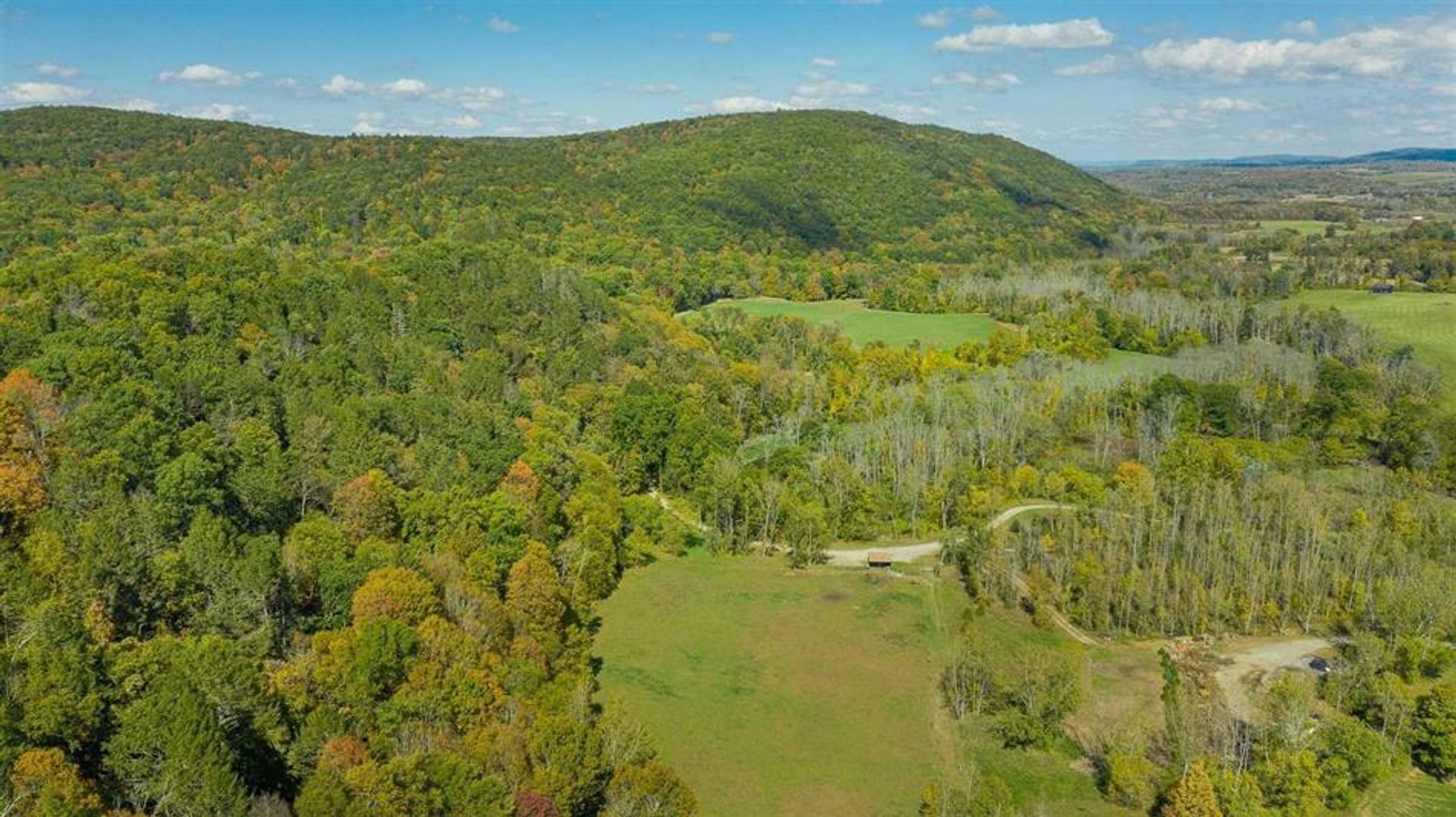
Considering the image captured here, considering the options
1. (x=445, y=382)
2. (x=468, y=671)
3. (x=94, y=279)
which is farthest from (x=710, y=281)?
(x=468, y=671)

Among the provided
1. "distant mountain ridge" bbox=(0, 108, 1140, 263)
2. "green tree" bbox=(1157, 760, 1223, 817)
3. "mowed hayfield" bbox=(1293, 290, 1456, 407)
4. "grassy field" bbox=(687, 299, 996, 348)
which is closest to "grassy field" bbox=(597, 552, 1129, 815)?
"green tree" bbox=(1157, 760, 1223, 817)

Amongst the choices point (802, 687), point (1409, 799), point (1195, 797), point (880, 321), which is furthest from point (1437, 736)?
point (880, 321)

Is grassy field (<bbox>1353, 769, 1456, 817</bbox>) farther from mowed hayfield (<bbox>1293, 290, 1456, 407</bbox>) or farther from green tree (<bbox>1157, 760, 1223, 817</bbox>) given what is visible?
mowed hayfield (<bbox>1293, 290, 1456, 407</bbox>)

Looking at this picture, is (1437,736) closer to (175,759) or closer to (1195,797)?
(1195,797)

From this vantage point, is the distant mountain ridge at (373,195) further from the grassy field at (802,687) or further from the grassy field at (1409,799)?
the grassy field at (1409,799)

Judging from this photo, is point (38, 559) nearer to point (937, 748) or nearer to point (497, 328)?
point (937, 748)
